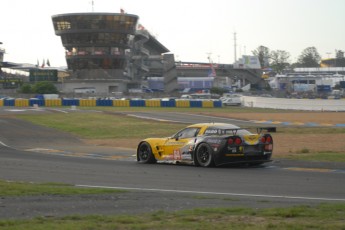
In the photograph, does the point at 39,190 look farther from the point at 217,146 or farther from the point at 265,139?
the point at 265,139

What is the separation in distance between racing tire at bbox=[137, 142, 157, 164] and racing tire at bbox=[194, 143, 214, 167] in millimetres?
1986

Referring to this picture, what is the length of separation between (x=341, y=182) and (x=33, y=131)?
25131 mm

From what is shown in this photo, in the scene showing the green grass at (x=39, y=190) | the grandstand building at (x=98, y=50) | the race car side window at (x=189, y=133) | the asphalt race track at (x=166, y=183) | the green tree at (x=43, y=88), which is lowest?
the asphalt race track at (x=166, y=183)

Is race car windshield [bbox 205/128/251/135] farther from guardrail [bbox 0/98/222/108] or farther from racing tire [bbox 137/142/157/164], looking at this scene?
guardrail [bbox 0/98/222/108]

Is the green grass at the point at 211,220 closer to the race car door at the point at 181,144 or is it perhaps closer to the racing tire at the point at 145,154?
the race car door at the point at 181,144

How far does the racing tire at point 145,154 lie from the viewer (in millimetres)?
19516

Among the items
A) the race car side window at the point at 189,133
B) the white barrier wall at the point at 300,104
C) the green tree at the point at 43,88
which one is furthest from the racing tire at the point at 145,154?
the green tree at the point at 43,88

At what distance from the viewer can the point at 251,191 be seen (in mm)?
12195

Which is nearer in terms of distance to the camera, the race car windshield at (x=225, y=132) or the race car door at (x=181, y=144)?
the race car windshield at (x=225, y=132)

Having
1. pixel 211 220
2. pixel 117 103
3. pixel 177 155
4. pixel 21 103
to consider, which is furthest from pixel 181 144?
pixel 21 103

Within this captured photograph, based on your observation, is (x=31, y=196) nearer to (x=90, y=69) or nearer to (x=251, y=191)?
(x=251, y=191)

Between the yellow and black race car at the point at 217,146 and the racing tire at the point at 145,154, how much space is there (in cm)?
47

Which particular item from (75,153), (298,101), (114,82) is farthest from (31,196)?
(114,82)

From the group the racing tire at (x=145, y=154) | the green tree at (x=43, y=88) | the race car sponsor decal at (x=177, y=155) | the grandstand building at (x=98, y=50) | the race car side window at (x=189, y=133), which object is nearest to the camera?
the race car side window at (x=189, y=133)
